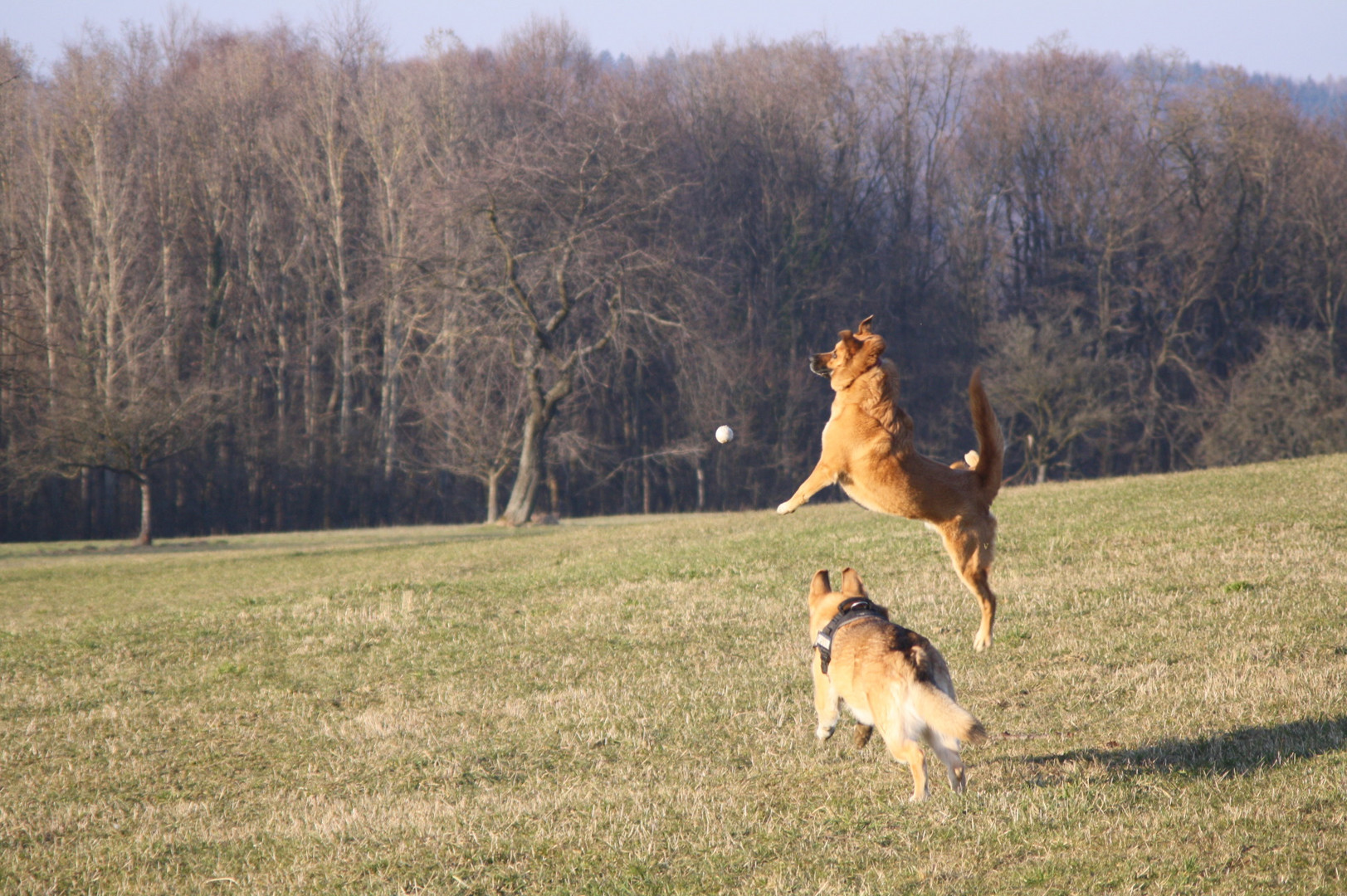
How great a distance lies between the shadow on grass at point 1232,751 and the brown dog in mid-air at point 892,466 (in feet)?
4.54

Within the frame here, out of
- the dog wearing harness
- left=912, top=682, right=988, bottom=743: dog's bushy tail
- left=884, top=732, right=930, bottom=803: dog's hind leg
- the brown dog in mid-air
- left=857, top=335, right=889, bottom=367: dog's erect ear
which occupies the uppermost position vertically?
left=857, top=335, right=889, bottom=367: dog's erect ear

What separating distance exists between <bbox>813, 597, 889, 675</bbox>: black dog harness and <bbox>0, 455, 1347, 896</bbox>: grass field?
0.74 meters

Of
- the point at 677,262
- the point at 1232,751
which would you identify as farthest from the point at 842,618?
the point at 677,262

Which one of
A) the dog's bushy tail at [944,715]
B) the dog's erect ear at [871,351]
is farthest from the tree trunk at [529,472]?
the dog's bushy tail at [944,715]

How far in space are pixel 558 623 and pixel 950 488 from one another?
7.79 m

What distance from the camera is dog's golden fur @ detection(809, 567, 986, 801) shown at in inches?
196

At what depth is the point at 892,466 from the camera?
5.22 metres

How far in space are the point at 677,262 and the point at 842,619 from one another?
26.0m

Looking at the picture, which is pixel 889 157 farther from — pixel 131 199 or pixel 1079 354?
pixel 131 199

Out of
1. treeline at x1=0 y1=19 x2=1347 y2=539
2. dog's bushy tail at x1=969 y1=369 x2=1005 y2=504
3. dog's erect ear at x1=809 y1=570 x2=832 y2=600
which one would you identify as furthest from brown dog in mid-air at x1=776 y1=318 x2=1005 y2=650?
treeline at x1=0 y1=19 x2=1347 y2=539

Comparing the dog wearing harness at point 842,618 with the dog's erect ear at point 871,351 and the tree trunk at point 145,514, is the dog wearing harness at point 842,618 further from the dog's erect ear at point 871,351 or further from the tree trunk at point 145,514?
the tree trunk at point 145,514

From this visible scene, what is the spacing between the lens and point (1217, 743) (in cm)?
A: 603

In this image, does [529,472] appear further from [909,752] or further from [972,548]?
[909,752]

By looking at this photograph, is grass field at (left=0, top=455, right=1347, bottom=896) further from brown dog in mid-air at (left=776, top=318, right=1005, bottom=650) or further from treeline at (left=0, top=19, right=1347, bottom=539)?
treeline at (left=0, top=19, right=1347, bottom=539)
